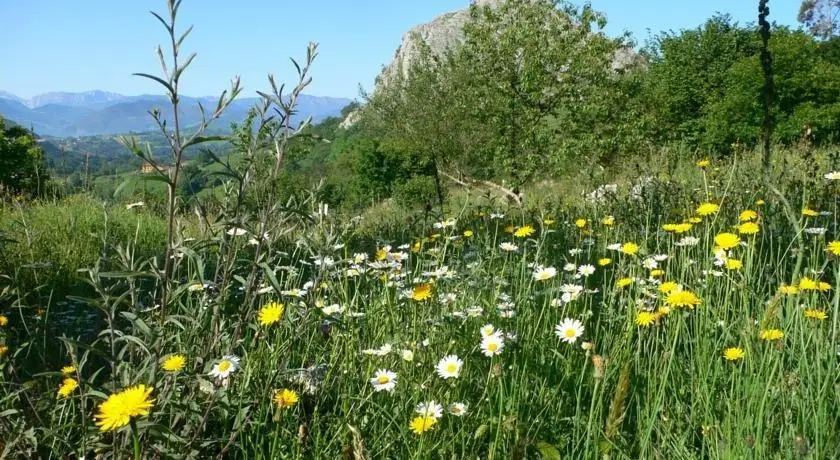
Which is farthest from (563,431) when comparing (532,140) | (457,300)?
(532,140)

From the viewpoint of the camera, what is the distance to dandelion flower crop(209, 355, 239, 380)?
65.8 inches

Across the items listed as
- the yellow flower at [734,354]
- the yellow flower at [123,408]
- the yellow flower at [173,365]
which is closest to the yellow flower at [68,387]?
the yellow flower at [173,365]

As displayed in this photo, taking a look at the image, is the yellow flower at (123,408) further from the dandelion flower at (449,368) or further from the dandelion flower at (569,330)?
the dandelion flower at (569,330)

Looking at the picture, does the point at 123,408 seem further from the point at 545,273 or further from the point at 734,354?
the point at 545,273

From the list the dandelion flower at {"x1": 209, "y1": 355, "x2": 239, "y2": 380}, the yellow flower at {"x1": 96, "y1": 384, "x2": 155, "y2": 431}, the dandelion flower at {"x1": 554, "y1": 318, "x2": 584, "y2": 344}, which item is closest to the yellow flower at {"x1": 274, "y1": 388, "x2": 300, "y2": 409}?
the dandelion flower at {"x1": 209, "y1": 355, "x2": 239, "y2": 380}

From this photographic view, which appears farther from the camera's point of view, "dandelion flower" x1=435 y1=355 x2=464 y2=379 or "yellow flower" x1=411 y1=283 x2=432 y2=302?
"yellow flower" x1=411 y1=283 x2=432 y2=302

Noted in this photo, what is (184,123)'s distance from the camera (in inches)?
61.1

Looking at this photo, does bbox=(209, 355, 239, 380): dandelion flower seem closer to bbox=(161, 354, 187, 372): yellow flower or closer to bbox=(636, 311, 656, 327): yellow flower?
bbox=(161, 354, 187, 372): yellow flower

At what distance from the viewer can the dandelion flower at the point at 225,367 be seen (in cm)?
167

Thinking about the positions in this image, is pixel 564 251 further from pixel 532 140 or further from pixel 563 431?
pixel 532 140

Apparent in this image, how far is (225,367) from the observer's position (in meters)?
1.71

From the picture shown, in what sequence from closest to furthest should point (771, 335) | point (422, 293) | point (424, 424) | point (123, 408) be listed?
point (123, 408), point (424, 424), point (771, 335), point (422, 293)

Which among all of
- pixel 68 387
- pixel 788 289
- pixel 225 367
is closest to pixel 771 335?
pixel 788 289

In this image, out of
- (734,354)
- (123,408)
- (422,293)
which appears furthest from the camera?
(422,293)
